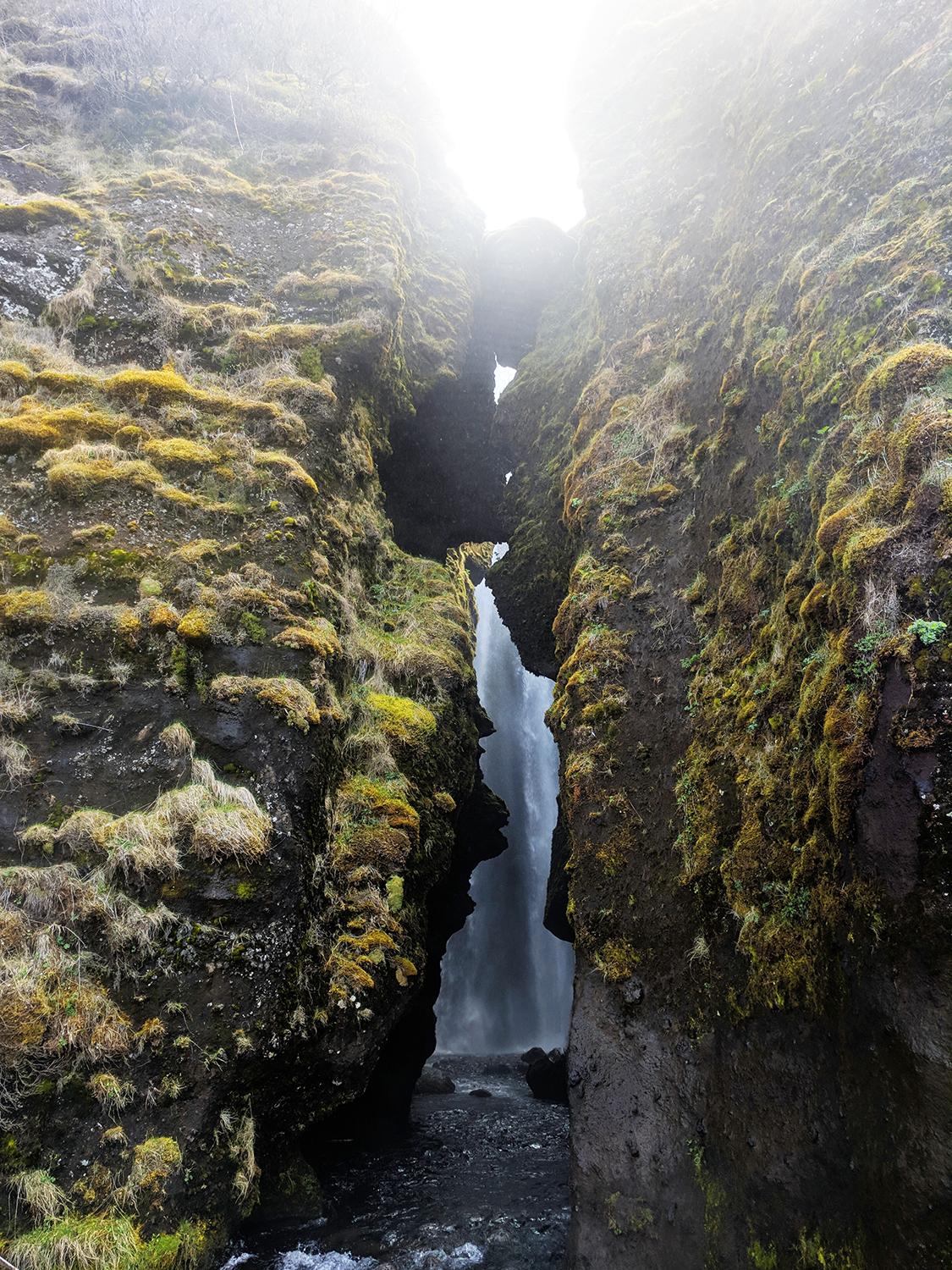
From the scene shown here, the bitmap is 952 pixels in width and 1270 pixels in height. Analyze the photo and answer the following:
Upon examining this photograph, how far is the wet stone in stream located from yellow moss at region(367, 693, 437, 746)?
552cm

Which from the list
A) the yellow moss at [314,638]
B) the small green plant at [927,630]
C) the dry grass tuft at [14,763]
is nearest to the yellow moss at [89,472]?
the yellow moss at [314,638]

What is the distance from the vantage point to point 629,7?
59.6 ft

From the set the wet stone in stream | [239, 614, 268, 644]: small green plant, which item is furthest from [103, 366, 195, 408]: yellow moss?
the wet stone in stream

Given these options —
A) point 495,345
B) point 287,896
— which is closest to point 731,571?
point 287,896

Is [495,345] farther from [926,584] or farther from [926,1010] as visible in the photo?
[926,1010]

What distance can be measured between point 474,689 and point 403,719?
9.74 ft

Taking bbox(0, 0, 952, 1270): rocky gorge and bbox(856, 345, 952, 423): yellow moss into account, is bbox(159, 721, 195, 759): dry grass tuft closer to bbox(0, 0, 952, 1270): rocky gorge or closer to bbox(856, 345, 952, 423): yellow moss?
bbox(0, 0, 952, 1270): rocky gorge

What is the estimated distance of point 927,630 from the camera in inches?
150

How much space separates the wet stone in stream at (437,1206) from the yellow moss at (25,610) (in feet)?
21.6

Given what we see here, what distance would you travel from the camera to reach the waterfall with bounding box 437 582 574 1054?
2280cm

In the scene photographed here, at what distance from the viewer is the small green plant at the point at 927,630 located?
376 centimetres

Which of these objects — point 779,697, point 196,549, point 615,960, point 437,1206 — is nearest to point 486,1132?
point 437,1206

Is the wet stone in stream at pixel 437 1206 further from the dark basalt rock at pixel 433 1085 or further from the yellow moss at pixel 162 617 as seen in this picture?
the yellow moss at pixel 162 617

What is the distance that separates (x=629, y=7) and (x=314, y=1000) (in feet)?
92.4
